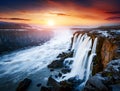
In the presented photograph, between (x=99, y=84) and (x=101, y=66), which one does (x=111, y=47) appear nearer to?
(x=101, y=66)

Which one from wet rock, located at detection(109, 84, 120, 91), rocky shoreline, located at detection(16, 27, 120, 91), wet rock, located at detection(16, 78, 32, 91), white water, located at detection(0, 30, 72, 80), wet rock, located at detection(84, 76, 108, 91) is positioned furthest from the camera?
white water, located at detection(0, 30, 72, 80)

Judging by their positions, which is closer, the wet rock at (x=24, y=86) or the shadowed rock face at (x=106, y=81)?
the shadowed rock face at (x=106, y=81)

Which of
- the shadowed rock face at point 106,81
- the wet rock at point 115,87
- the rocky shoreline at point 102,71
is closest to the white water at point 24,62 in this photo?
the rocky shoreline at point 102,71

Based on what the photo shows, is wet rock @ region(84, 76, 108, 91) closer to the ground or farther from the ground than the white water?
farther from the ground

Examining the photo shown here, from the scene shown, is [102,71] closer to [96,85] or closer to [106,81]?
[106,81]

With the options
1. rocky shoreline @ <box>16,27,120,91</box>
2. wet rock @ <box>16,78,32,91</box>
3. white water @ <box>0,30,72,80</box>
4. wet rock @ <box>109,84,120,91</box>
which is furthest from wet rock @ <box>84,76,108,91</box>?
white water @ <box>0,30,72,80</box>

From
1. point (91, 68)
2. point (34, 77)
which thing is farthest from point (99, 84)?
point (34, 77)

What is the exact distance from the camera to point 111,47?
17109 mm

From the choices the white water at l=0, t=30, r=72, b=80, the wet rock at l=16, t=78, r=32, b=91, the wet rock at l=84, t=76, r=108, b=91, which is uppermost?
the wet rock at l=84, t=76, r=108, b=91

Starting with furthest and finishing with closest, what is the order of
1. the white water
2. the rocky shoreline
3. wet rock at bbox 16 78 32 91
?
the white water, wet rock at bbox 16 78 32 91, the rocky shoreline

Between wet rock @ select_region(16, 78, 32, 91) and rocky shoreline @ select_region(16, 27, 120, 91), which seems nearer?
rocky shoreline @ select_region(16, 27, 120, 91)

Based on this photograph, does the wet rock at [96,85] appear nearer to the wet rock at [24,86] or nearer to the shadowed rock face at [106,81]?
the shadowed rock face at [106,81]

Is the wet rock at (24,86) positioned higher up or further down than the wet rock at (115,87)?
further down

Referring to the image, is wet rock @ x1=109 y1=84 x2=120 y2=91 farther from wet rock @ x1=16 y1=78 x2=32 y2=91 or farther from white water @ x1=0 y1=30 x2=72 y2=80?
white water @ x1=0 y1=30 x2=72 y2=80
